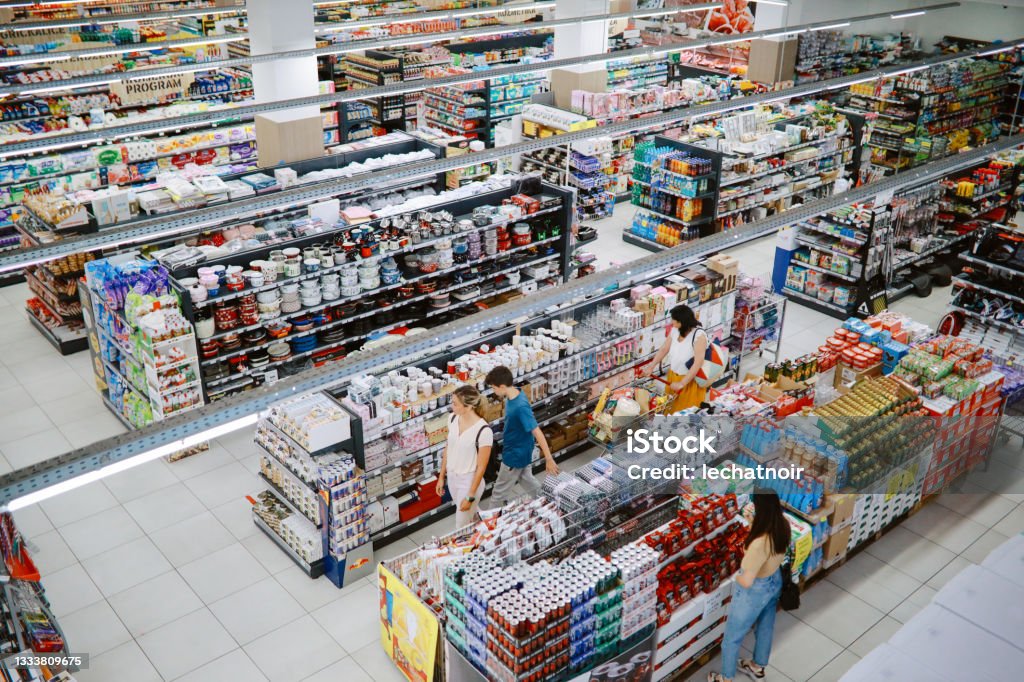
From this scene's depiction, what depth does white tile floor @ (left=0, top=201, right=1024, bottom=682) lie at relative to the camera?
6.22 meters

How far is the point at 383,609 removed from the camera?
6027 millimetres

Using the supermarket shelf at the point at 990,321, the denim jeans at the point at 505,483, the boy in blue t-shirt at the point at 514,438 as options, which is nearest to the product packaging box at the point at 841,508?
the boy in blue t-shirt at the point at 514,438

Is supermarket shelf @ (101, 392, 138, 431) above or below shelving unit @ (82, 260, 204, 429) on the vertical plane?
below

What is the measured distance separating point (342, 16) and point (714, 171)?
12395 mm

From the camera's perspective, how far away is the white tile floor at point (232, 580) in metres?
6.22

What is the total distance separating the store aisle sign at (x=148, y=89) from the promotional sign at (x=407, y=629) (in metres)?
11.6

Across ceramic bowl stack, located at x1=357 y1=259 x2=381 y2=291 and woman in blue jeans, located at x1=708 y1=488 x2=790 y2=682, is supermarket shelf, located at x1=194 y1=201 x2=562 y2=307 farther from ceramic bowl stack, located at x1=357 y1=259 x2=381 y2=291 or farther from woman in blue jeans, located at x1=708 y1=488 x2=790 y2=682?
woman in blue jeans, located at x1=708 y1=488 x2=790 y2=682

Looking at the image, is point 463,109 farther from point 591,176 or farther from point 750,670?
point 750,670

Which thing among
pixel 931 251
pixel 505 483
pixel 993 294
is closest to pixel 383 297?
pixel 505 483

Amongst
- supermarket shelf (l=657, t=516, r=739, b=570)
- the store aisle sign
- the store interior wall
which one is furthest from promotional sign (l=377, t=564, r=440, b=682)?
the store interior wall

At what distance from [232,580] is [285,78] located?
24.5 feet

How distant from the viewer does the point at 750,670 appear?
5973mm

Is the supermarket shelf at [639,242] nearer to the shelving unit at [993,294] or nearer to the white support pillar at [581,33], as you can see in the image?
the white support pillar at [581,33]

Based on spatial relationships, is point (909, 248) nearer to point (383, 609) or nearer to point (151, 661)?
Answer: point (383, 609)
